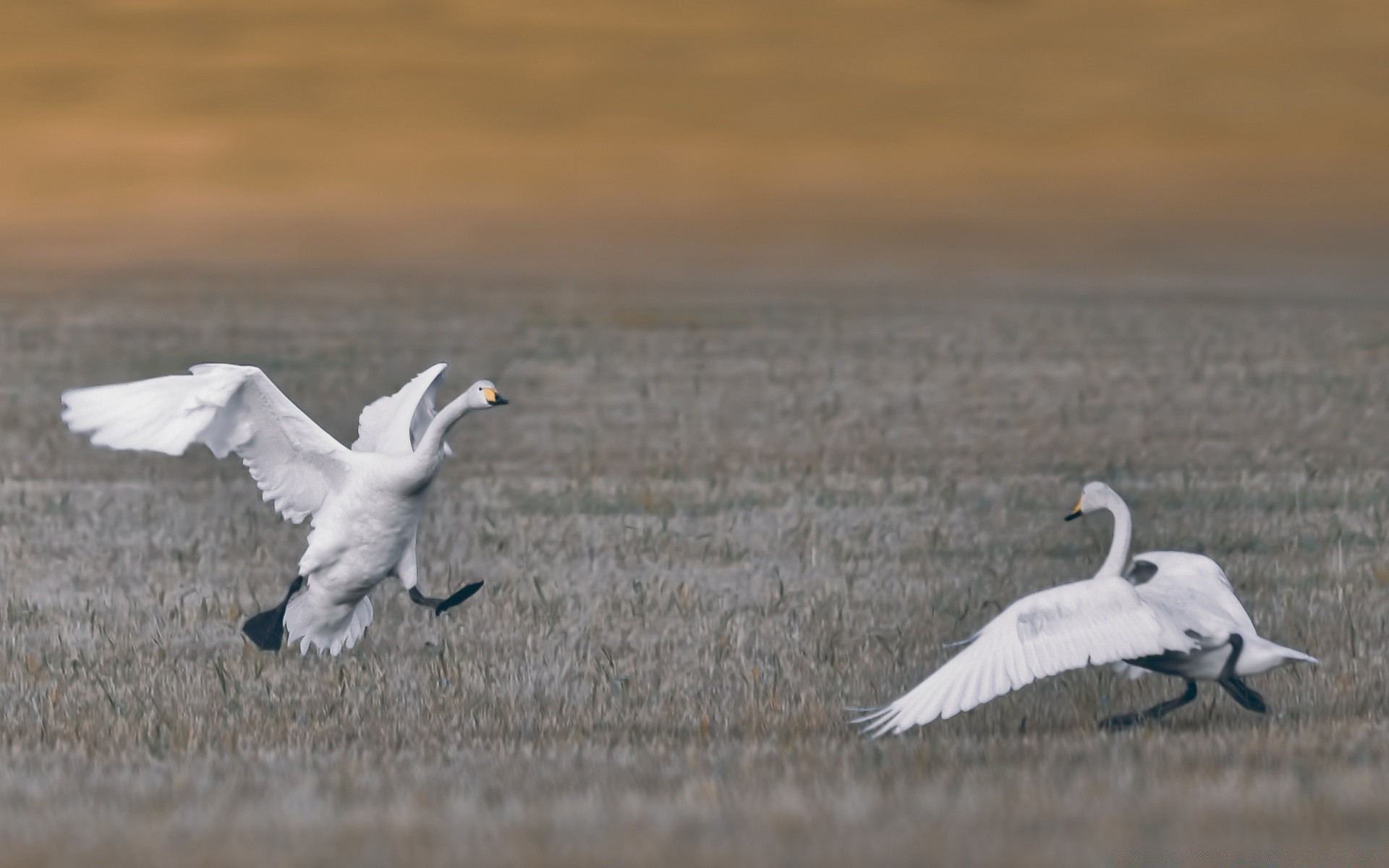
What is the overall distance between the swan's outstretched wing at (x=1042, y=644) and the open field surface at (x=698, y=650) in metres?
0.22

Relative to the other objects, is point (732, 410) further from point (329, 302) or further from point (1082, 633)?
point (329, 302)

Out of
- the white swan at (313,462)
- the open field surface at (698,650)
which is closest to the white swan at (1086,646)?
the open field surface at (698,650)

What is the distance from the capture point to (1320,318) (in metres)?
44.2

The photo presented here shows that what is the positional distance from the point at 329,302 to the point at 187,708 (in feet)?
144

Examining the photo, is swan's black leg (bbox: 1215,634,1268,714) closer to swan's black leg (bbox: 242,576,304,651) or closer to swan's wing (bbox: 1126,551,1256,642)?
swan's wing (bbox: 1126,551,1256,642)

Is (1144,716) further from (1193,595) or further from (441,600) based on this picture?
(441,600)

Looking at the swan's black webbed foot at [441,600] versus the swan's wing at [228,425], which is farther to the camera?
the swan's black webbed foot at [441,600]

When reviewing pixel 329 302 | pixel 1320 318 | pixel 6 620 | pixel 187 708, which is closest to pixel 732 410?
pixel 6 620

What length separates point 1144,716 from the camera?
7.32 metres

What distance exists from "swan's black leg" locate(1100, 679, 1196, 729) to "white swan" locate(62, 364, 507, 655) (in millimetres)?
2834

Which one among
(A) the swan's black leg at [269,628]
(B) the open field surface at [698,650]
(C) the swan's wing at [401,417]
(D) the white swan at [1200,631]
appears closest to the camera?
(B) the open field surface at [698,650]

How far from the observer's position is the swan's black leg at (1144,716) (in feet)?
24.0

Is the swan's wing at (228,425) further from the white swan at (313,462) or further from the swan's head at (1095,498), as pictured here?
the swan's head at (1095,498)

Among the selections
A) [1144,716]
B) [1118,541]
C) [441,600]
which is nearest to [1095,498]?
[1118,541]
